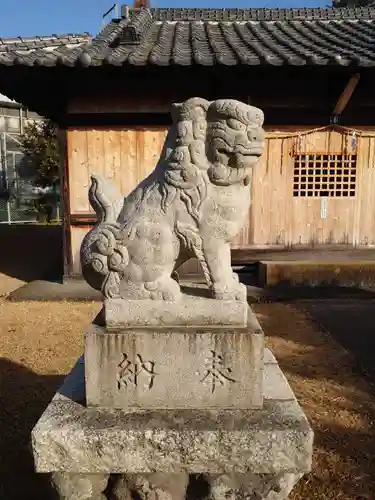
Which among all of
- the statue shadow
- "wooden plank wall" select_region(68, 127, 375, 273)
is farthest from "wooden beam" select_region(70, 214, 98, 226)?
the statue shadow

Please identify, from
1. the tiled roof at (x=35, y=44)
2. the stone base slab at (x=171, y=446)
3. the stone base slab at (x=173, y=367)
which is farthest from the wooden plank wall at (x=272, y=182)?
the stone base slab at (x=171, y=446)

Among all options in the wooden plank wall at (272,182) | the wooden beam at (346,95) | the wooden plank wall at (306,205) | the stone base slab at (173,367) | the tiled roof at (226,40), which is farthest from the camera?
the wooden plank wall at (306,205)

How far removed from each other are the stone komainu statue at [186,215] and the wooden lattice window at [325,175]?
515 centimetres

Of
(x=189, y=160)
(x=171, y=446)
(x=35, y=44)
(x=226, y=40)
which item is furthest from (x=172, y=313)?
(x=35, y=44)

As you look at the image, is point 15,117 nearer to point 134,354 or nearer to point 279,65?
point 279,65

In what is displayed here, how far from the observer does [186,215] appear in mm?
2150

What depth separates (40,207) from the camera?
696 inches

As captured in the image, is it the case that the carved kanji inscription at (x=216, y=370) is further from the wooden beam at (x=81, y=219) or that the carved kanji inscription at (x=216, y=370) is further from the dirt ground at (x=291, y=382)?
the wooden beam at (x=81, y=219)

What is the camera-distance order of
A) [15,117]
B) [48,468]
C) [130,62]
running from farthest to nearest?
[15,117], [130,62], [48,468]

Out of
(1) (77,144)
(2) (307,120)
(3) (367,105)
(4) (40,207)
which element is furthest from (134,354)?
(4) (40,207)

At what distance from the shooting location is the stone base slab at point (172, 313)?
7.07 feet

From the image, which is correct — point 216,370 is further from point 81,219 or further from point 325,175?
point 325,175

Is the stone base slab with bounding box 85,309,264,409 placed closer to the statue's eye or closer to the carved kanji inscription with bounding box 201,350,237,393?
the carved kanji inscription with bounding box 201,350,237,393

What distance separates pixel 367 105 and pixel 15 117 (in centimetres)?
1951
